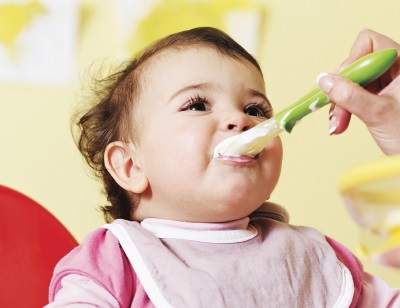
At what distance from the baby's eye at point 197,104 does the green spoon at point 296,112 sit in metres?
0.08

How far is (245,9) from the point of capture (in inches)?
66.9

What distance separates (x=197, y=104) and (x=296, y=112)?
14cm

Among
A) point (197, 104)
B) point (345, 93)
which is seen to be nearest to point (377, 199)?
point (345, 93)

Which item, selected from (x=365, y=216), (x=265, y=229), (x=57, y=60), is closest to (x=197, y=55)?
(x=265, y=229)

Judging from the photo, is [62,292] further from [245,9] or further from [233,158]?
[245,9]

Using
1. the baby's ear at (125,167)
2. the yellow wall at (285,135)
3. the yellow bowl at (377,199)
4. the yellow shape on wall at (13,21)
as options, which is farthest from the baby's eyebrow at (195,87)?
the yellow shape on wall at (13,21)

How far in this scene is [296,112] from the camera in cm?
81

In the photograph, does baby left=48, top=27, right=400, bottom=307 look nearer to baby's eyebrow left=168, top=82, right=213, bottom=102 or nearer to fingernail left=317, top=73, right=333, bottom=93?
baby's eyebrow left=168, top=82, right=213, bottom=102

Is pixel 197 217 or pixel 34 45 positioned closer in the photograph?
pixel 197 217

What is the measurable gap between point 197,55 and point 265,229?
0.24 m

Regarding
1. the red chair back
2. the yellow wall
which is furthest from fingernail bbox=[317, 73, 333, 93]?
the yellow wall

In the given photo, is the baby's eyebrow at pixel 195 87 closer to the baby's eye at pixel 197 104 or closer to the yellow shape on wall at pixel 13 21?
the baby's eye at pixel 197 104

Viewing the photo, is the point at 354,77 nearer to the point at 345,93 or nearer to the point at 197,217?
the point at 345,93

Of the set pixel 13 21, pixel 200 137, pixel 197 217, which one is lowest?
pixel 197 217
